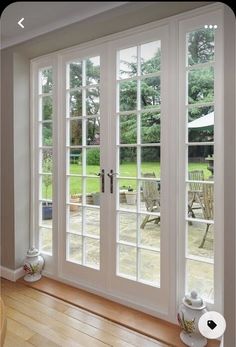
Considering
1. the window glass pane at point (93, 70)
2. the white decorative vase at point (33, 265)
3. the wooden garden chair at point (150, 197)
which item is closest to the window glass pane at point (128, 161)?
the wooden garden chair at point (150, 197)

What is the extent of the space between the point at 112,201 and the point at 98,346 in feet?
3.17

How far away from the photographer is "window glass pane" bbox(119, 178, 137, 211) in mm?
1937

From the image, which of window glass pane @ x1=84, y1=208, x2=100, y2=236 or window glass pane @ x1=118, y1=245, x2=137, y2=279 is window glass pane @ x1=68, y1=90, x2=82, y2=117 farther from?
window glass pane @ x1=118, y1=245, x2=137, y2=279

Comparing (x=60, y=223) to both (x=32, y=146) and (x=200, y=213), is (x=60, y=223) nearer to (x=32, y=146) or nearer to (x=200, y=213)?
(x=32, y=146)

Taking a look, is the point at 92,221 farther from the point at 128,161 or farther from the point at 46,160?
the point at 46,160

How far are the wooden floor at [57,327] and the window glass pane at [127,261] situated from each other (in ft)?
1.20

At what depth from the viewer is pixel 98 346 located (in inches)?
60.3

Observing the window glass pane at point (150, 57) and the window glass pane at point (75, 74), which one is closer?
the window glass pane at point (150, 57)

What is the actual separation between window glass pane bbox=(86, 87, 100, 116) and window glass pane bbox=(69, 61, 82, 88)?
0.14 meters

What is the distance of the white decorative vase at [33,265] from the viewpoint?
2326mm

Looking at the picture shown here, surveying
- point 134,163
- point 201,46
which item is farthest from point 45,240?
point 201,46

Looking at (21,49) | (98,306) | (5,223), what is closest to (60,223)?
(5,223)

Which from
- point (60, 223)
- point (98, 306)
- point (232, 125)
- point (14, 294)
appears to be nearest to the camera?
point (232, 125)

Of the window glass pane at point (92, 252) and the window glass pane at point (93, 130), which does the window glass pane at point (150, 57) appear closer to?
the window glass pane at point (93, 130)
